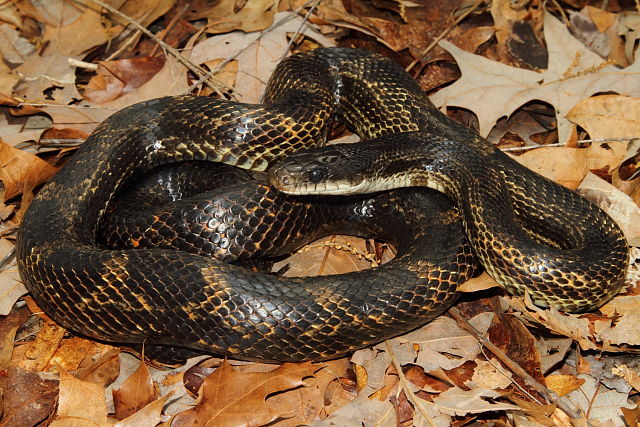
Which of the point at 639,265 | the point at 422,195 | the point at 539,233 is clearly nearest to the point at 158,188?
the point at 422,195

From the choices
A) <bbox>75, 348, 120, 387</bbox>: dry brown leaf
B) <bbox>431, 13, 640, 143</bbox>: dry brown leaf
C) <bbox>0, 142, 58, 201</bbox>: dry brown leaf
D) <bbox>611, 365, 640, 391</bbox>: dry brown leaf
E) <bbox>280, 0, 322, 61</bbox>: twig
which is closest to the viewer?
<bbox>611, 365, 640, 391</bbox>: dry brown leaf

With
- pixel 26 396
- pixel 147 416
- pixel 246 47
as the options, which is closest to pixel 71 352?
pixel 26 396

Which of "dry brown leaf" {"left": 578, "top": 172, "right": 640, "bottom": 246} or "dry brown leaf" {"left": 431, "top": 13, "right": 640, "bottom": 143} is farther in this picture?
"dry brown leaf" {"left": 431, "top": 13, "right": 640, "bottom": 143}

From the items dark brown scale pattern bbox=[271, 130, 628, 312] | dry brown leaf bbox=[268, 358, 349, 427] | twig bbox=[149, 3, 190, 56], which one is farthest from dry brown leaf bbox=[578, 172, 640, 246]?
twig bbox=[149, 3, 190, 56]

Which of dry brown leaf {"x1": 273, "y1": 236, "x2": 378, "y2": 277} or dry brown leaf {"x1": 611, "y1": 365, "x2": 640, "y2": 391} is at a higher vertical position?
dry brown leaf {"x1": 273, "y1": 236, "x2": 378, "y2": 277}

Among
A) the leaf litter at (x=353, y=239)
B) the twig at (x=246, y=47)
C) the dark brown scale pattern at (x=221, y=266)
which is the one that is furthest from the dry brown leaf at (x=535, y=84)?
the twig at (x=246, y=47)

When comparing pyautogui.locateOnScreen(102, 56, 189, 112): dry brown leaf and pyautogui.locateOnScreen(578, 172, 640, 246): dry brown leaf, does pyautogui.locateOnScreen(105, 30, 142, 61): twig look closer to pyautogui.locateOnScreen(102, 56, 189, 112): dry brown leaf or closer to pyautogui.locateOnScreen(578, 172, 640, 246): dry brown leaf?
pyautogui.locateOnScreen(102, 56, 189, 112): dry brown leaf

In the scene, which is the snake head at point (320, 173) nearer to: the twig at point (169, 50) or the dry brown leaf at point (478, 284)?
the dry brown leaf at point (478, 284)

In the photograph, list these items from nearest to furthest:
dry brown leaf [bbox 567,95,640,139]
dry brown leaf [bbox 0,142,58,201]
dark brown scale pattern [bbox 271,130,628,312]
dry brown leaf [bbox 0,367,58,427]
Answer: dry brown leaf [bbox 0,367,58,427], dark brown scale pattern [bbox 271,130,628,312], dry brown leaf [bbox 0,142,58,201], dry brown leaf [bbox 567,95,640,139]

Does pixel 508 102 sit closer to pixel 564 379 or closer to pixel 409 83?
pixel 409 83
